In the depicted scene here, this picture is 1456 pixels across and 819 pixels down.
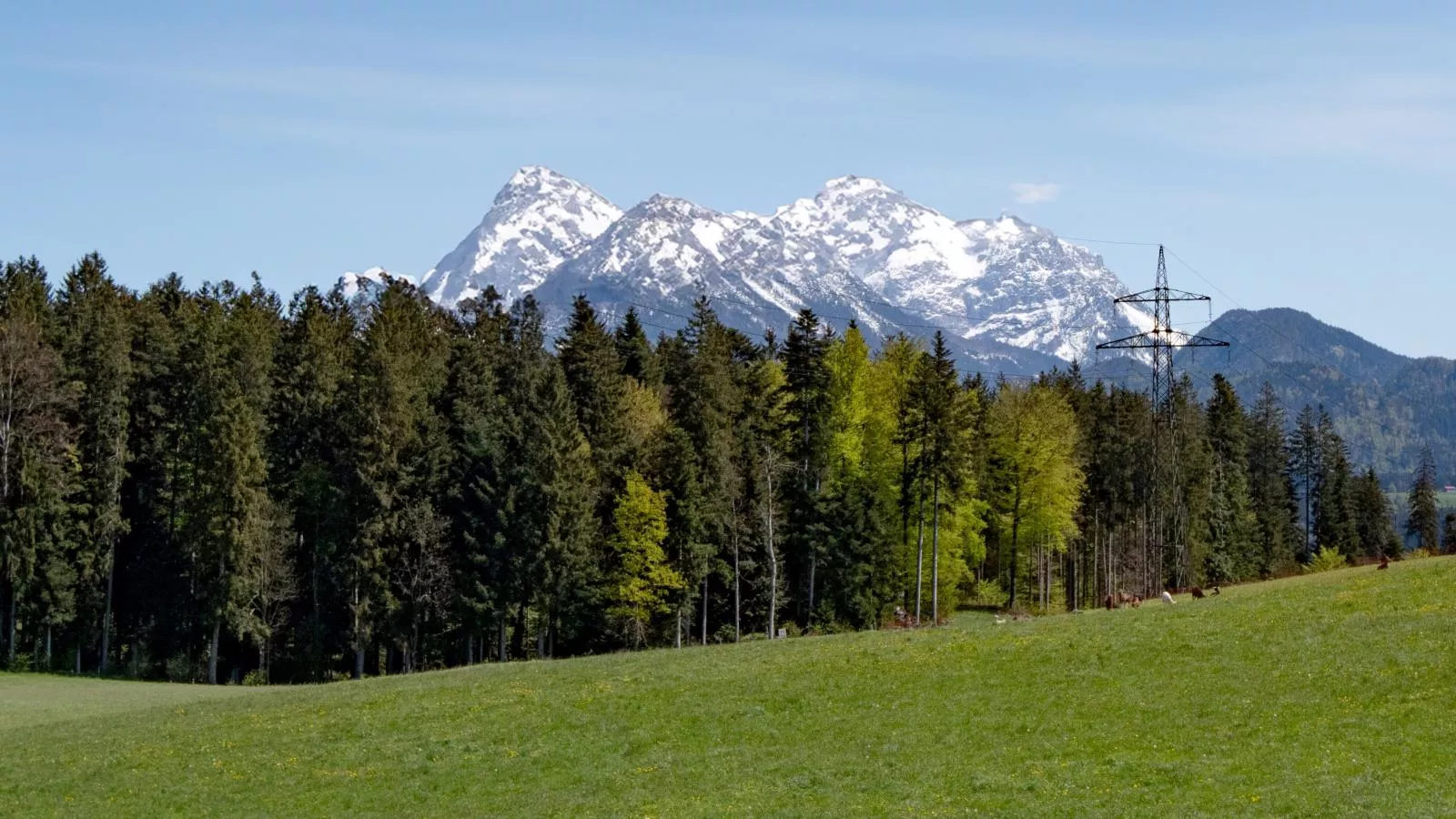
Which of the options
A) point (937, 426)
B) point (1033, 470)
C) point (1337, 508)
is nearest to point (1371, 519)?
point (1337, 508)

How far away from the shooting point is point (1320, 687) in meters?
37.5

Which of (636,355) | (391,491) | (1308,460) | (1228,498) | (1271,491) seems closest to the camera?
(391,491)

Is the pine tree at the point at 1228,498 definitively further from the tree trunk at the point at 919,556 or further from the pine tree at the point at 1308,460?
the tree trunk at the point at 919,556

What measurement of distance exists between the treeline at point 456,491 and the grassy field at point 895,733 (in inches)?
1221

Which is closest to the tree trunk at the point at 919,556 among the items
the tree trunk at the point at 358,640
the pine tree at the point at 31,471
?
the tree trunk at the point at 358,640

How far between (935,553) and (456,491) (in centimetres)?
3100

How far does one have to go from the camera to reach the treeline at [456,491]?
8519 cm

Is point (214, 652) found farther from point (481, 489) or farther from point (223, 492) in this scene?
point (481, 489)

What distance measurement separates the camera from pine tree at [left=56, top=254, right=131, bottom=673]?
292 feet

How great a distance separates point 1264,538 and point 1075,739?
379 ft

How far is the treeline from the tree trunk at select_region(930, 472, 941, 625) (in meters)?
0.31

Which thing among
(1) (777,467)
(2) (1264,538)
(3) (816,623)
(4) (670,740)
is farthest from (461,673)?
(2) (1264,538)

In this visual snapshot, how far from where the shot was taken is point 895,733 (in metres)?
38.3

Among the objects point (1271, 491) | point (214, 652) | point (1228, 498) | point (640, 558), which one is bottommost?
point (214, 652)
